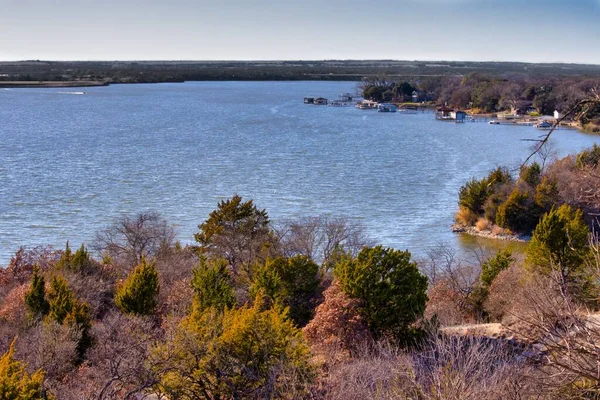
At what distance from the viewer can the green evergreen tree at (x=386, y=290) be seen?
650 inches

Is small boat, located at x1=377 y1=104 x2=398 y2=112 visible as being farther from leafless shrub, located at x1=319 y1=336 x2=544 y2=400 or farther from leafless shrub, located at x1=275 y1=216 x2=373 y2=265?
leafless shrub, located at x1=319 y1=336 x2=544 y2=400

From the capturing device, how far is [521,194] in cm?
3441

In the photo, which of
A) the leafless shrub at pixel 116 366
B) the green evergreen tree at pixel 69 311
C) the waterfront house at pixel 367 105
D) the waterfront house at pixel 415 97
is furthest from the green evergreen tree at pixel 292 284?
the waterfront house at pixel 415 97

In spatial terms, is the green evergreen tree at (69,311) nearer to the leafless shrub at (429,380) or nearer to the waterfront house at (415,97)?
the leafless shrub at (429,380)

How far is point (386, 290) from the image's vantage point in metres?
16.9

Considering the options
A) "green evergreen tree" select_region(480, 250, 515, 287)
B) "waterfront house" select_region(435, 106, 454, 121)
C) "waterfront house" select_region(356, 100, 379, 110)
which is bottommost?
"waterfront house" select_region(356, 100, 379, 110)

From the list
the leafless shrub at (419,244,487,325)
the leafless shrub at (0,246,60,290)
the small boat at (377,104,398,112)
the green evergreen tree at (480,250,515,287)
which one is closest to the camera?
the leafless shrub at (419,244,487,325)

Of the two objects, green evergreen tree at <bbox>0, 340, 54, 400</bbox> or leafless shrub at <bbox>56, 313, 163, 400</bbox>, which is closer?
green evergreen tree at <bbox>0, 340, 54, 400</bbox>

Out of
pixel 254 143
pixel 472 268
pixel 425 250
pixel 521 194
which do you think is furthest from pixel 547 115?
pixel 472 268

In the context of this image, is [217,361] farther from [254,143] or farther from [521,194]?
[254,143]

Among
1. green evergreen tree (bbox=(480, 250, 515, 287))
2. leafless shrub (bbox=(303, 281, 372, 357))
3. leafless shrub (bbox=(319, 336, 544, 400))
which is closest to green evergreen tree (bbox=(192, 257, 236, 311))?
leafless shrub (bbox=(303, 281, 372, 357))

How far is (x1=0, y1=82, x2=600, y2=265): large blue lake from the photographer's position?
116ft

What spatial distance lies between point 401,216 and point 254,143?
27663 mm

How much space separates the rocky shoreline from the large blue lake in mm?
730
